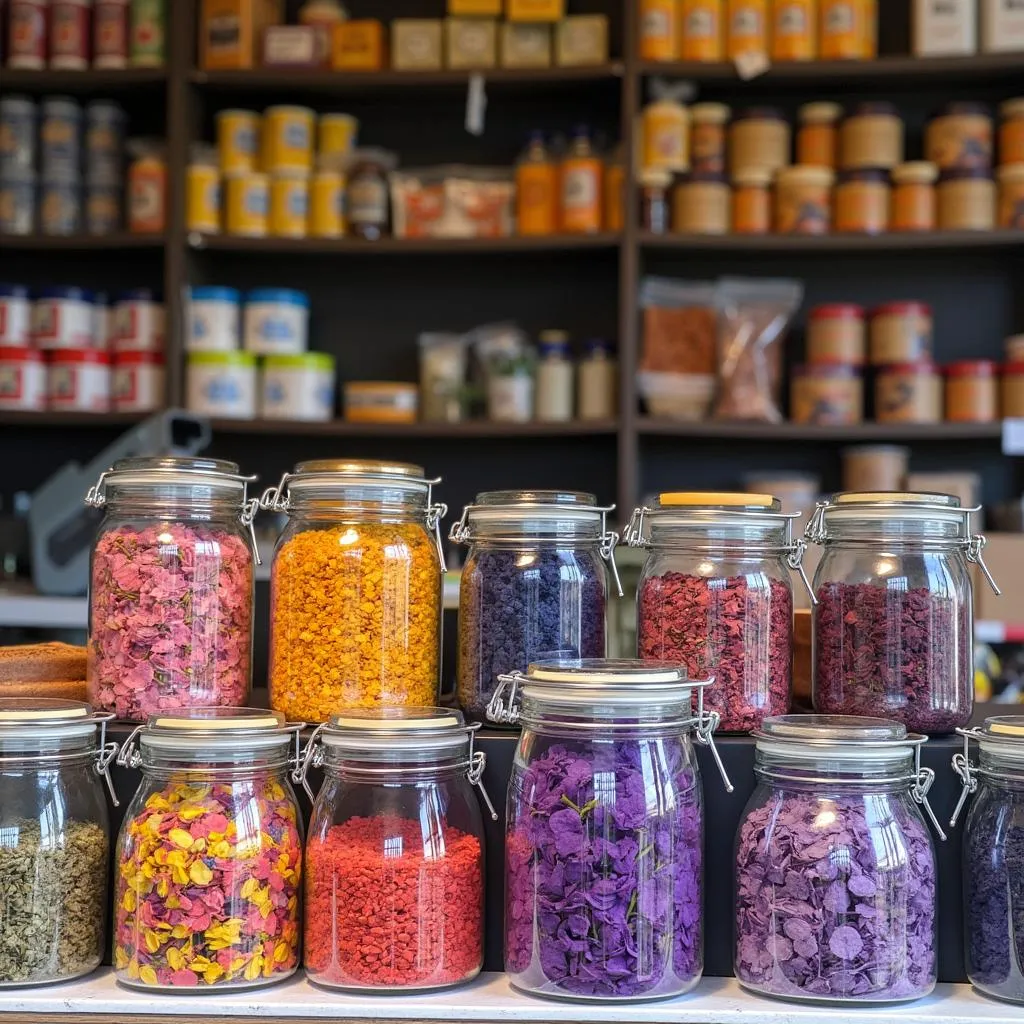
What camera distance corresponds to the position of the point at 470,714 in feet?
3.31

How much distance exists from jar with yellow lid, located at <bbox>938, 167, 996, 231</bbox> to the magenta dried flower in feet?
7.00

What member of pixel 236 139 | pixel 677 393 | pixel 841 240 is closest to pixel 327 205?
pixel 236 139

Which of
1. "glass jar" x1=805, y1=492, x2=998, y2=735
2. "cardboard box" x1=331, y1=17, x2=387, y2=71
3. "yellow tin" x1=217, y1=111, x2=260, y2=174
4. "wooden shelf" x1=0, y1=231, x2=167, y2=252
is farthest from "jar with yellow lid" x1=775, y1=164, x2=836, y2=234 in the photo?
"glass jar" x1=805, y1=492, x2=998, y2=735

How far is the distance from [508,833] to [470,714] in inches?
5.7

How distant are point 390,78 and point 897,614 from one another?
86.8 inches

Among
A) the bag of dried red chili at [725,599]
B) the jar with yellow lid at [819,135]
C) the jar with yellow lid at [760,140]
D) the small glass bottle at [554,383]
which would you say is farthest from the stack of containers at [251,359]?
the bag of dried red chili at [725,599]

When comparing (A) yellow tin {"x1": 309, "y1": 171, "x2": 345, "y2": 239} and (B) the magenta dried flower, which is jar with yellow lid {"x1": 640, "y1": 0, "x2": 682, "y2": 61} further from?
(B) the magenta dried flower

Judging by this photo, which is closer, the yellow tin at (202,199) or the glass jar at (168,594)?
the glass jar at (168,594)

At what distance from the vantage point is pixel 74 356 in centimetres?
278

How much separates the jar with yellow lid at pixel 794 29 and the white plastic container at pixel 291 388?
1201 mm

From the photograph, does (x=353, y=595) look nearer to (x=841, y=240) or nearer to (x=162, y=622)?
(x=162, y=622)

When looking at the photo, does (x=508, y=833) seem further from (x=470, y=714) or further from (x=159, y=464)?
(x=159, y=464)

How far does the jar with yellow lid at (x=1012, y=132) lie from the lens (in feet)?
8.72

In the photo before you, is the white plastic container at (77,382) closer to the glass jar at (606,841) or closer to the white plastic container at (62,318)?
the white plastic container at (62,318)
